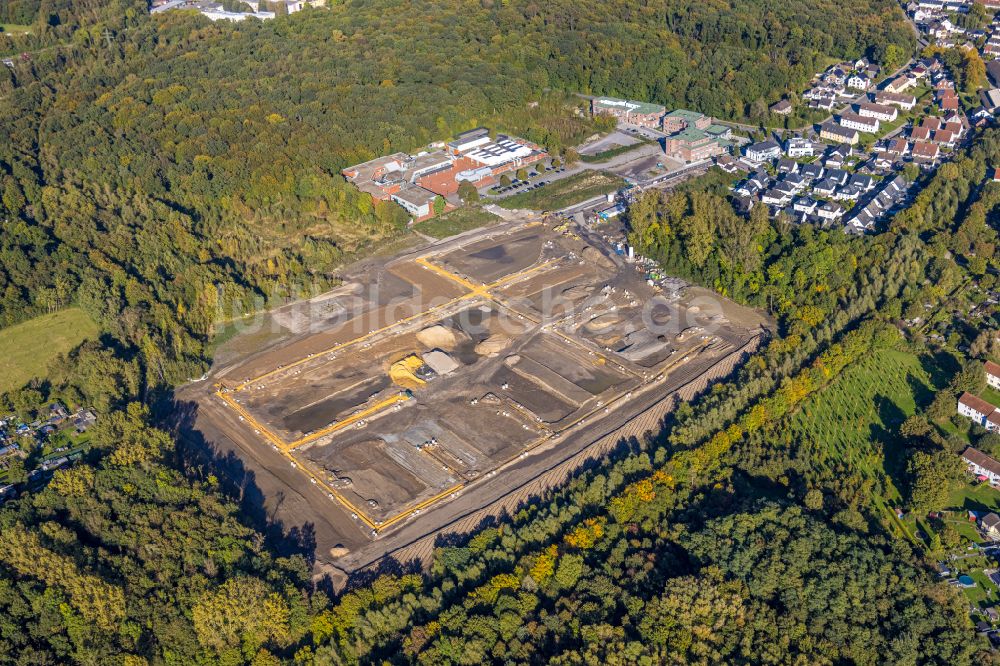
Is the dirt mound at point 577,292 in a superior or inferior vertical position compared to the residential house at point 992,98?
inferior

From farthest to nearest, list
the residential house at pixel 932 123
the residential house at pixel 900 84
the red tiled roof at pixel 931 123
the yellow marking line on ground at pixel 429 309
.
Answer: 1. the residential house at pixel 900 84
2. the red tiled roof at pixel 931 123
3. the residential house at pixel 932 123
4. the yellow marking line on ground at pixel 429 309

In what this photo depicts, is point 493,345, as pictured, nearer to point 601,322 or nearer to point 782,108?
point 601,322

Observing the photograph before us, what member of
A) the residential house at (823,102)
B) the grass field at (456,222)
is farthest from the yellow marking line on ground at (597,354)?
the residential house at (823,102)

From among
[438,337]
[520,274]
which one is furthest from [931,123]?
[438,337]

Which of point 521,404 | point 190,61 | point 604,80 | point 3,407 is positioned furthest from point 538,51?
point 3,407

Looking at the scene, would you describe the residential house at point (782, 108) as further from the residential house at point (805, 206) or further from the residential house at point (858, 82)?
the residential house at point (805, 206)

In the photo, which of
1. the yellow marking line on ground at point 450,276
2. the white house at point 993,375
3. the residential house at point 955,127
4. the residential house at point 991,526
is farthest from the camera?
the residential house at point 955,127

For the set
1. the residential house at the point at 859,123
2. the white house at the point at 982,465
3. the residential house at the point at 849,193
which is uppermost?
the residential house at the point at 859,123

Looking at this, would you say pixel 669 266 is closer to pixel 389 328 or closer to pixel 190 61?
pixel 389 328
